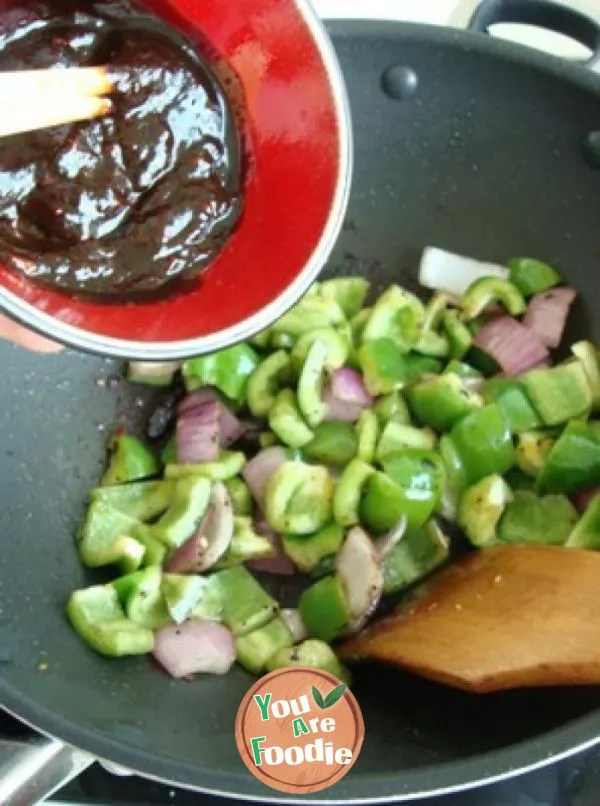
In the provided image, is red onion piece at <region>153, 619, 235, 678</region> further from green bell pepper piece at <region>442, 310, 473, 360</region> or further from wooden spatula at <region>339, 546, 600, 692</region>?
green bell pepper piece at <region>442, 310, 473, 360</region>

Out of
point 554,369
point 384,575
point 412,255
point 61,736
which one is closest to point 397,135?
point 412,255

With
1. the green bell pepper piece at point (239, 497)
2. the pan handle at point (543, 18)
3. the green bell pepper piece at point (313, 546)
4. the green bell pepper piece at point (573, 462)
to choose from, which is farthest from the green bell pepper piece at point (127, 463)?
the pan handle at point (543, 18)

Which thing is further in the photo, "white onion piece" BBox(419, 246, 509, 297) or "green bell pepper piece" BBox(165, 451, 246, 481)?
"white onion piece" BBox(419, 246, 509, 297)

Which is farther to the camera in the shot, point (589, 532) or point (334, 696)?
point (589, 532)

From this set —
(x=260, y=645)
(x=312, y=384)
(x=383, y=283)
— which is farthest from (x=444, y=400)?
(x=260, y=645)

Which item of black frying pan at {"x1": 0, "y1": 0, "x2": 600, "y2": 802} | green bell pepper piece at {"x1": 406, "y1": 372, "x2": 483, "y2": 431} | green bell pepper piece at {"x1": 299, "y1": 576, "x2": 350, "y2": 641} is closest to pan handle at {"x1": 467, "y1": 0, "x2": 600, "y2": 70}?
black frying pan at {"x1": 0, "y1": 0, "x2": 600, "y2": 802}

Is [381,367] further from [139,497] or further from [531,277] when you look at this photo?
[139,497]

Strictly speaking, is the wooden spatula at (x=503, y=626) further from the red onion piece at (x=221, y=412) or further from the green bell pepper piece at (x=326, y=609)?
the red onion piece at (x=221, y=412)
